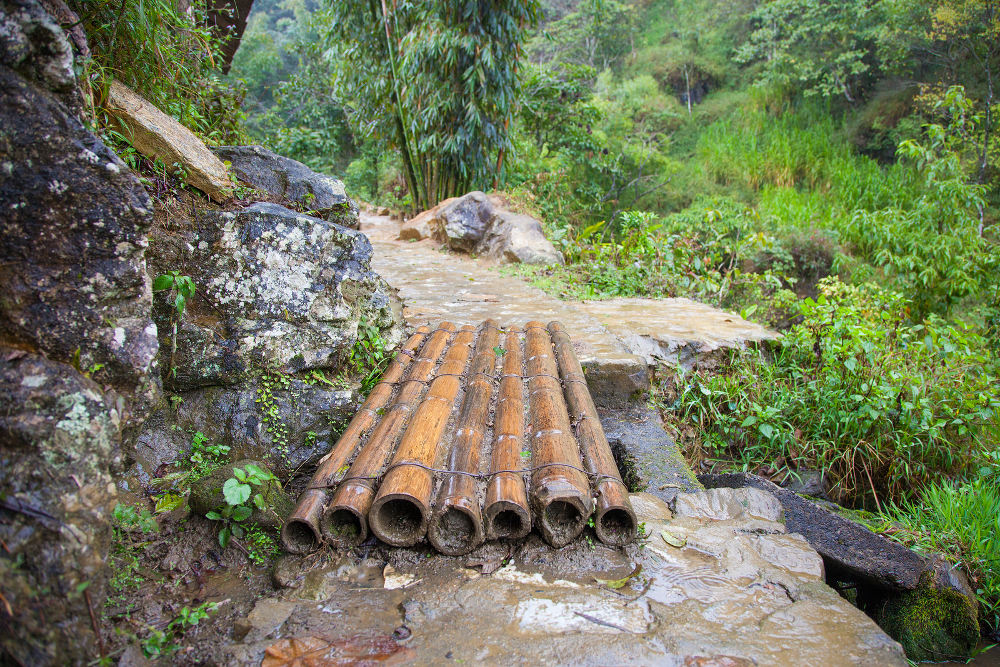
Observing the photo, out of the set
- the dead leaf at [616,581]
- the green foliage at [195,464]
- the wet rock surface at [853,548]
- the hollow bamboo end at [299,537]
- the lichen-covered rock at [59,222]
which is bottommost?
the wet rock surface at [853,548]

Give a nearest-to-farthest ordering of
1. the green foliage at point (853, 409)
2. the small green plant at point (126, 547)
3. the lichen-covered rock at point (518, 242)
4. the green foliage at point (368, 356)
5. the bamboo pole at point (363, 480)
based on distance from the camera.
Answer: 1. the small green plant at point (126, 547)
2. the bamboo pole at point (363, 480)
3. the green foliage at point (368, 356)
4. the green foliage at point (853, 409)
5. the lichen-covered rock at point (518, 242)

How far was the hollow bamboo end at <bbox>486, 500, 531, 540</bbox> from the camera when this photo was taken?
1.78 meters

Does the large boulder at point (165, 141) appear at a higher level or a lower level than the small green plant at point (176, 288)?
higher

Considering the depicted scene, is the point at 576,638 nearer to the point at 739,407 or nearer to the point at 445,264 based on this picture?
the point at 739,407

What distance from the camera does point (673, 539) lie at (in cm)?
199

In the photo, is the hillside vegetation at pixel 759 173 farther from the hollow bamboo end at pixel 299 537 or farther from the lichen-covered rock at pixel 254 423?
the hollow bamboo end at pixel 299 537

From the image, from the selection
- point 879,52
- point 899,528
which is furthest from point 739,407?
point 879,52

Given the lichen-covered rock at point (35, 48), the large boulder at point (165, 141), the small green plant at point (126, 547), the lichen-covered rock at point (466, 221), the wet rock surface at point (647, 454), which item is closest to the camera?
the lichen-covered rock at point (35, 48)

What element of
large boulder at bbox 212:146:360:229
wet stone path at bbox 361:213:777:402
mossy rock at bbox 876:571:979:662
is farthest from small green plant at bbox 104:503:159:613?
mossy rock at bbox 876:571:979:662

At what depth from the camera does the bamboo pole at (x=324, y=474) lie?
1791mm

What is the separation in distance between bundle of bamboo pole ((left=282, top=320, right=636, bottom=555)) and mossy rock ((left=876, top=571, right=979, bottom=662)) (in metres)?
1.13

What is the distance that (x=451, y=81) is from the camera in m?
7.18

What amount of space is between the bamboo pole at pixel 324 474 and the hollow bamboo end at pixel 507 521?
0.54 m

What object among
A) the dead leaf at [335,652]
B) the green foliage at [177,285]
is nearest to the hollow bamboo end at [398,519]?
the dead leaf at [335,652]
